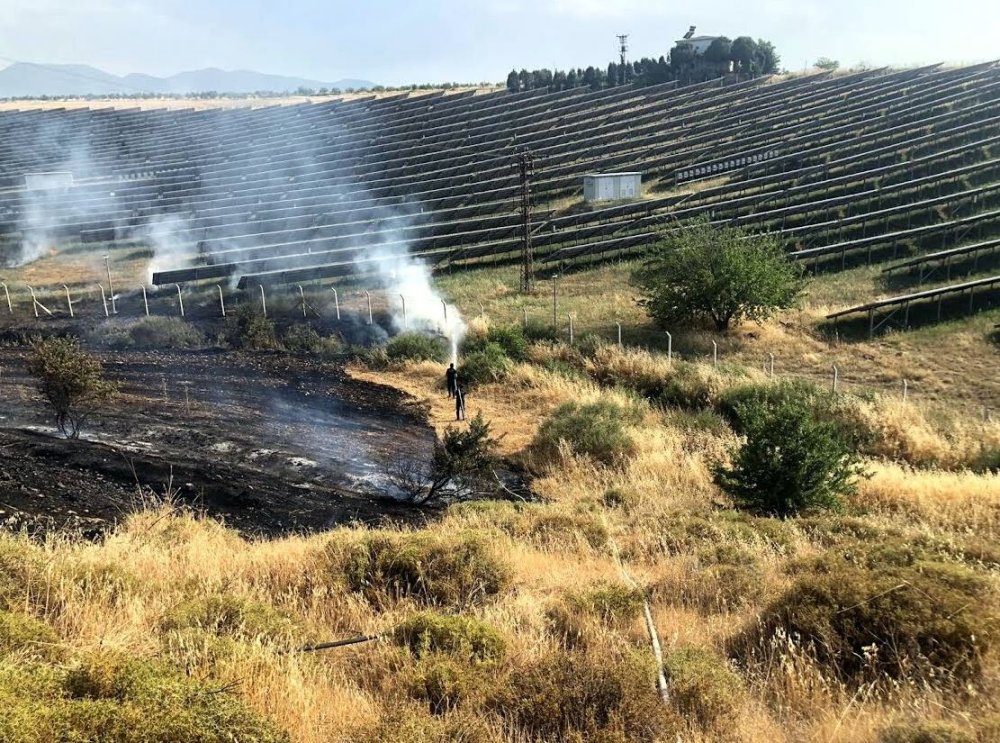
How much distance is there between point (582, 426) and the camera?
15555 mm

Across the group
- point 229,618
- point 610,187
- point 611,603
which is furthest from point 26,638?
point 610,187

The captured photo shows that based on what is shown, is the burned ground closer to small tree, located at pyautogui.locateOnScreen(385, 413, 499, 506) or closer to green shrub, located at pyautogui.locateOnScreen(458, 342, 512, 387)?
small tree, located at pyautogui.locateOnScreen(385, 413, 499, 506)

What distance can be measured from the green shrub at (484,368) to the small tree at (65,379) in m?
9.83

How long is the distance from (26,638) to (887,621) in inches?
247

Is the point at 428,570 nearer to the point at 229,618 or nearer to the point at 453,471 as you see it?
the point at 229,618

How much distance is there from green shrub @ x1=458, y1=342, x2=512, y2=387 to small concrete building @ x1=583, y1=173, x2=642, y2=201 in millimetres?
28376

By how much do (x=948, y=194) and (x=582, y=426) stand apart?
109 ft

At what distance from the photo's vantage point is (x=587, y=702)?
447cm

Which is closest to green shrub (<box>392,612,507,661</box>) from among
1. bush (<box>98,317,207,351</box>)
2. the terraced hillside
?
bush (<box>98,317,207,351</box>)

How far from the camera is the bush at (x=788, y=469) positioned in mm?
10445

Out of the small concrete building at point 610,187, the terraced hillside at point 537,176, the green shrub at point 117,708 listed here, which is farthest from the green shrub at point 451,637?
the small concrete building at point 610,187

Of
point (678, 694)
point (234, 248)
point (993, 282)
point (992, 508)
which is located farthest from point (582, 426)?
point (234, 248)

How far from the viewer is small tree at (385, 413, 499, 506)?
13422 millimetres

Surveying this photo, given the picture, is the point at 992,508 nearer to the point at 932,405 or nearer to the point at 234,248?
the point at 932,405
